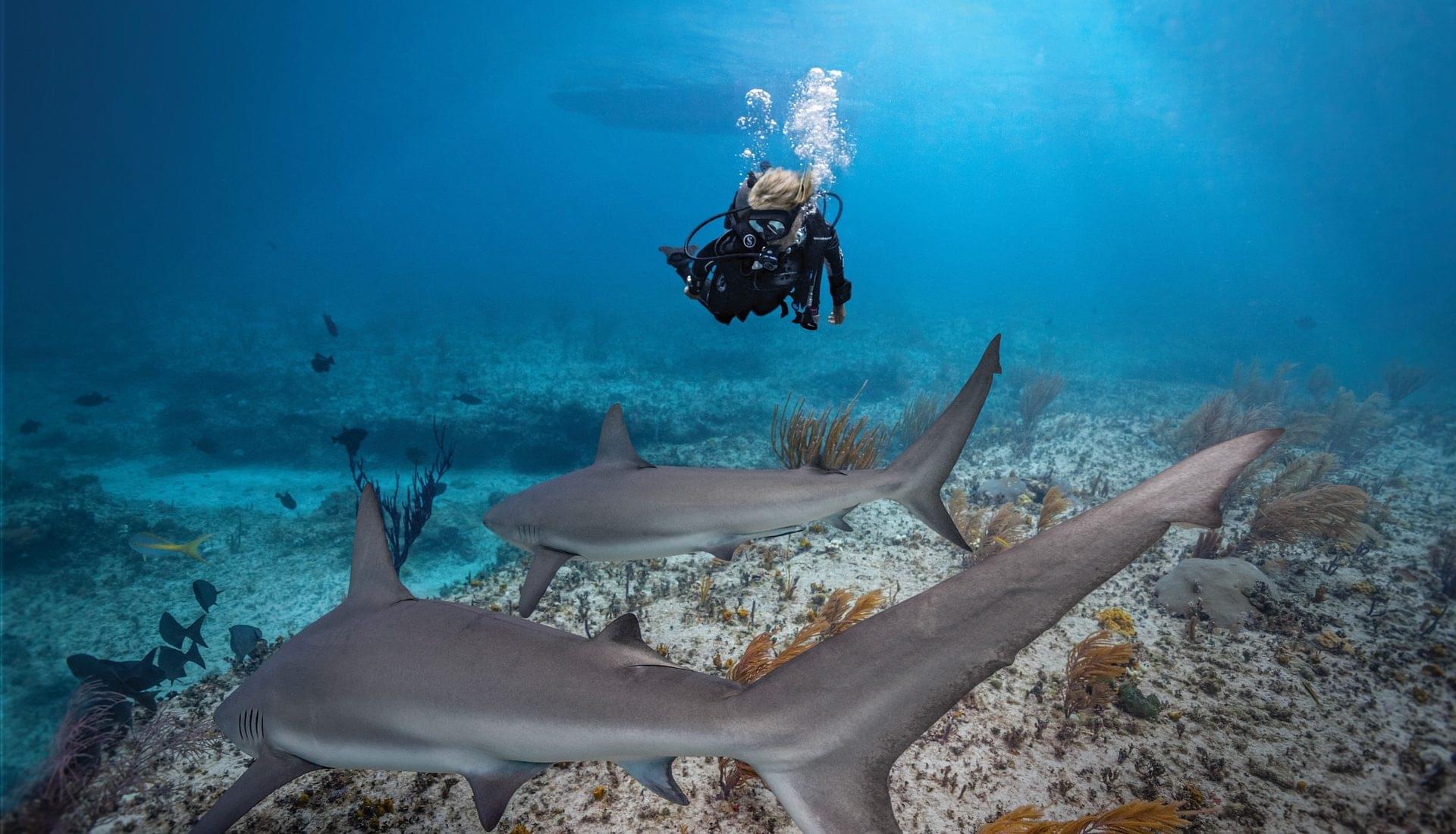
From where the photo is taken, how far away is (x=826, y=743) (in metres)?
1.63

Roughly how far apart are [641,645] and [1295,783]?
15.2 feet

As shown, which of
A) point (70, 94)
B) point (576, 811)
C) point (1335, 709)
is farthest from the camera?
point (70, 94)

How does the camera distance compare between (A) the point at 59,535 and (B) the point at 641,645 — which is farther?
(A) the point at 59,535

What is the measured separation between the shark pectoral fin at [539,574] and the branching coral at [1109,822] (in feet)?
11.0

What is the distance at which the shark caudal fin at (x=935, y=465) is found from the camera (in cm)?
325

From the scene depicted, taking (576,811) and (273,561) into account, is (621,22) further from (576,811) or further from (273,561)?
(576,811)

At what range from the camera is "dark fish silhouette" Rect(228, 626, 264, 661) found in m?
5.71

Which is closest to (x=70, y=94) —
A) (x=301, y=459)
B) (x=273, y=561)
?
(x=301, y=459)

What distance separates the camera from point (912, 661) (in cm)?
161

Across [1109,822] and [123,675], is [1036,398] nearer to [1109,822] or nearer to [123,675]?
[1109,822]

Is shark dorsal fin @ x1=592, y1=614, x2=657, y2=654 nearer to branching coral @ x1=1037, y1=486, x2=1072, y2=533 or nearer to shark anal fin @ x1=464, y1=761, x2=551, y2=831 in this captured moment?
shark anal fin @ x1=464, y1=761, x2=551, y2=831

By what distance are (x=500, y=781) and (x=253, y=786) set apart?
1429 millimetres

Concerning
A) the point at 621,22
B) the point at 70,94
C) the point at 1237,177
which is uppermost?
the point at 1237,177

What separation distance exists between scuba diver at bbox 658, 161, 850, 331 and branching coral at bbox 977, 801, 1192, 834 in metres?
4.08
